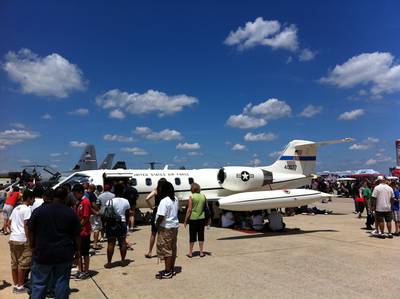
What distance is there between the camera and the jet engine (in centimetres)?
1680

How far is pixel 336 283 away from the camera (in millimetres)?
6562

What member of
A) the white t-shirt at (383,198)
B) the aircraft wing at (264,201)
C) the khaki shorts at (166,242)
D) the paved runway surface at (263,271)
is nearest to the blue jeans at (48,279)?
the paved runway surface at (263,271)

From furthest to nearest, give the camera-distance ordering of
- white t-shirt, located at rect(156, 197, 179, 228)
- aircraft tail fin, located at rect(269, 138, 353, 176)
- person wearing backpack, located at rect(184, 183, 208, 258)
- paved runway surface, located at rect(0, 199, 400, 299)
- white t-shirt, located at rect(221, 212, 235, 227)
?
aircraft tail fin, located at rect(269, 138, 353, 176), white t-shirt, located at rect(221, 212, 235, 227), person wearing backpack, located at rect(184, 183, 208, 258), white t-shirt, located at rect(156, 197, 179, 228), paved runway surface, located at rect(0, 199, 400, 299)

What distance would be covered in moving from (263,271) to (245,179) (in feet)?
31.5

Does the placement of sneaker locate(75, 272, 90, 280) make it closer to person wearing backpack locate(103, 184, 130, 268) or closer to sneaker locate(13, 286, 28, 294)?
person wearing backpack locate(103, 184, 130, 268)

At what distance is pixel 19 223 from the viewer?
6359 mm

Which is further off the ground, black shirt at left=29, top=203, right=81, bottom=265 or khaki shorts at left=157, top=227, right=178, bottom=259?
black shirt at left=29, top=203, right=81, bottom=265

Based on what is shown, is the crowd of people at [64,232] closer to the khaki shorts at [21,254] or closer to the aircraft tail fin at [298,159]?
the khaki shorts at [21,254]

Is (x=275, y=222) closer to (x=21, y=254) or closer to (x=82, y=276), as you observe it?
(x=82, y=276)

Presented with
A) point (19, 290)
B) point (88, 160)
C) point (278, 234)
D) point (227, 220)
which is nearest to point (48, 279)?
point (19, 290)

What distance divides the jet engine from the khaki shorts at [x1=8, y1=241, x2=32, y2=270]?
11189mm

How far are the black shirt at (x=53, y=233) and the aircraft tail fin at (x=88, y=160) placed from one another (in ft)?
130

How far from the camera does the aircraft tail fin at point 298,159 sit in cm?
1916

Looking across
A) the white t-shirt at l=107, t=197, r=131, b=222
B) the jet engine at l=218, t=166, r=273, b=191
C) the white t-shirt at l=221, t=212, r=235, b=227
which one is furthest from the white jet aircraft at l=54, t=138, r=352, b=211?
the white t-shirt at l=107, t=197, r=131, b=222
